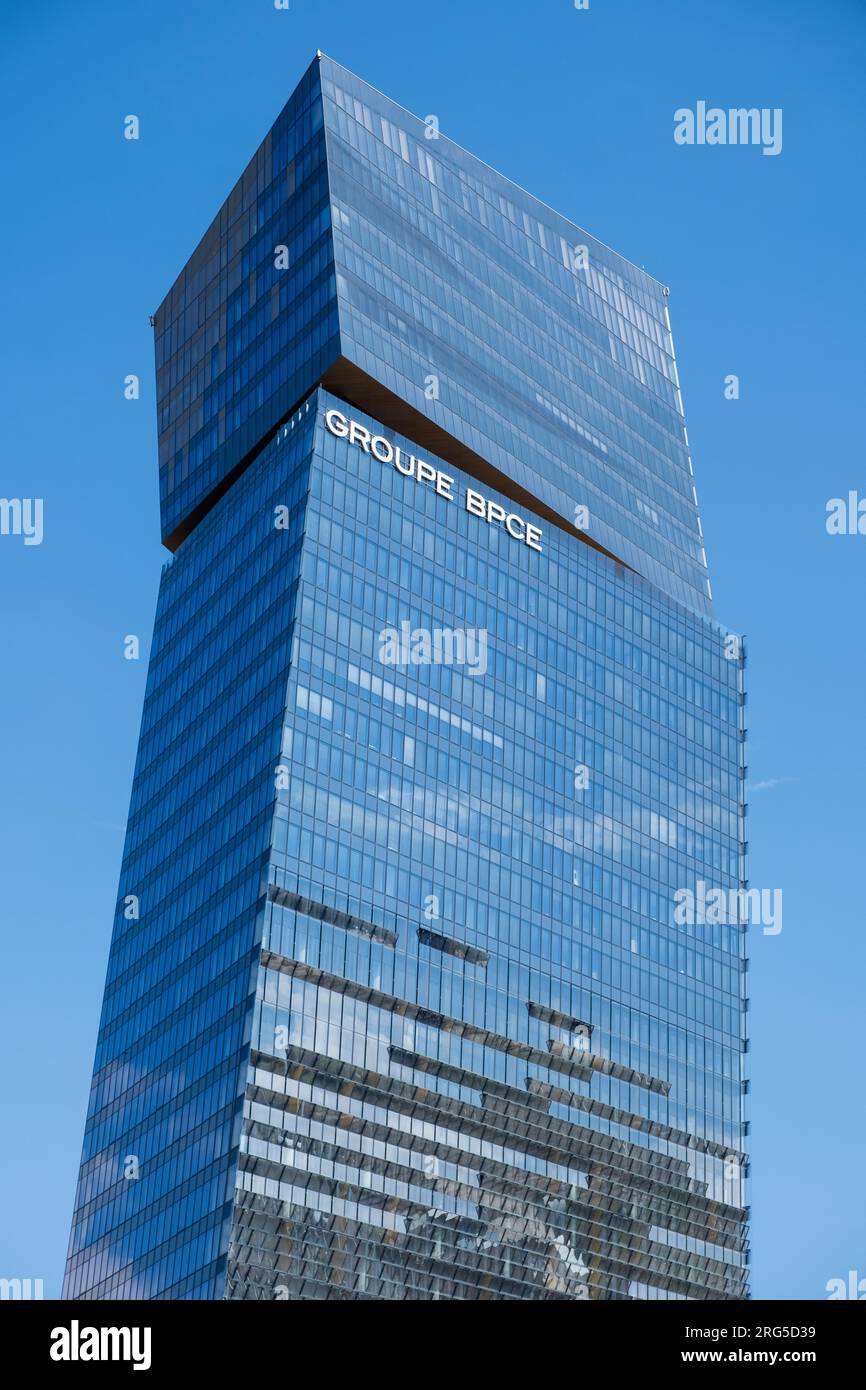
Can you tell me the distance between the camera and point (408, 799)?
150250 millimetres

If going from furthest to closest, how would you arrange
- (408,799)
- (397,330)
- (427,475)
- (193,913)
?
(397,330) < (427,475) < (408,799) < (193,913)

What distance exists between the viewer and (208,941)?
5704 inches

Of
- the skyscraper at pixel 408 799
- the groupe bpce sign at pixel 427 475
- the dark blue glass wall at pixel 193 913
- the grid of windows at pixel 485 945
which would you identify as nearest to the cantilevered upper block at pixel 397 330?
the skyscraper at pixel 408 799

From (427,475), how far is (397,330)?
1254cm

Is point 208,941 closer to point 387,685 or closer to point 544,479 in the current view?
point 387,685

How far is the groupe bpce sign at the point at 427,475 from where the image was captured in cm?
15850

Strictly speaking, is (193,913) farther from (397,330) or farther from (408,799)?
(397,330)

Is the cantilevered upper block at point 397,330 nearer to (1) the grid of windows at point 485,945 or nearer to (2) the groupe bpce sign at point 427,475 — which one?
(2) the groupe bpce sign at point 427,475

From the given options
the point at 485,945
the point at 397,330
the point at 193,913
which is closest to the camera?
the point at 193,913

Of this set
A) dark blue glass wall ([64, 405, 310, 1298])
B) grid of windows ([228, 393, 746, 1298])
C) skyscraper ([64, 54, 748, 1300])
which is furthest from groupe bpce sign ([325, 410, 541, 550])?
dark blue glass wall ([64, 405, 310, 1298])

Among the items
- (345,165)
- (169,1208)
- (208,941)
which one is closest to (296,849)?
(208,941)

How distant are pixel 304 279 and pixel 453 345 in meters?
14.1

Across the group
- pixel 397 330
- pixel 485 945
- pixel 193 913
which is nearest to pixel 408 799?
Result: pixel 485 945

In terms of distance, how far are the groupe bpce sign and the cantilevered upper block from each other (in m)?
3.67
